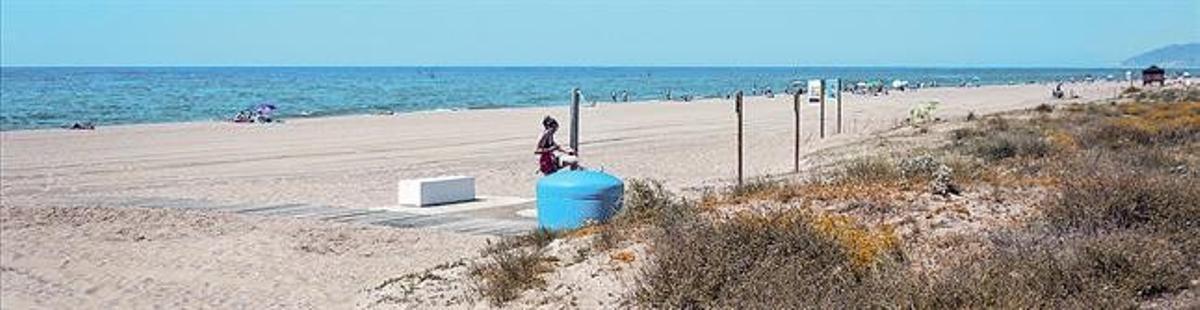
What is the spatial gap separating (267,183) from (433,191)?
4570 mm

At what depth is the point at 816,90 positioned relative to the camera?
77.7 feet

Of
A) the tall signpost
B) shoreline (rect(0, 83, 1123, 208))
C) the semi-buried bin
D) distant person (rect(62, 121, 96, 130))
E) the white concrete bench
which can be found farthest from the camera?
distant person (rect(62, 121, 96, 130))

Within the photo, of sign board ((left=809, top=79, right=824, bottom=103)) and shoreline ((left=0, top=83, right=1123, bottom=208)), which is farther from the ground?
sign board ((left=809, top=79, right=824, bottom=103))

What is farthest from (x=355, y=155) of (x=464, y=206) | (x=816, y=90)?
(x=464, y=206)

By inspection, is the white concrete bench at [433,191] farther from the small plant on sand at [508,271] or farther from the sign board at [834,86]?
the sign board at [834,86]

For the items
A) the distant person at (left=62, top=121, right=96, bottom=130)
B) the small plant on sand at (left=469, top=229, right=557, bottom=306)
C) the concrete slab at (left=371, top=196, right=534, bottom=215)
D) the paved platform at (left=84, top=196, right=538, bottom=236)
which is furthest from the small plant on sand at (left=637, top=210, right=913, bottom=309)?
the distant person at (left=62, top=121, right=96, bottom=130)

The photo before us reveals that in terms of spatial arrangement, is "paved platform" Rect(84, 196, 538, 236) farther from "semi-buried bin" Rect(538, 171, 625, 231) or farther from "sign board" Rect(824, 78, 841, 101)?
"sign board" Rect(824, 78, 841, 101)

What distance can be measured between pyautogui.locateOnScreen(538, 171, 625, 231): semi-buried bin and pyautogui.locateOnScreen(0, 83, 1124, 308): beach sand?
874mm

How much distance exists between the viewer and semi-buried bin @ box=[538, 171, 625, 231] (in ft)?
32.9

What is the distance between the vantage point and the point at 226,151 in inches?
1006

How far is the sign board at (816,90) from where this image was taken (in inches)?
922

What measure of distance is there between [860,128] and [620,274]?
23304 millimetres

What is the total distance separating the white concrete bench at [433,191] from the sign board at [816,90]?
10.4 meters

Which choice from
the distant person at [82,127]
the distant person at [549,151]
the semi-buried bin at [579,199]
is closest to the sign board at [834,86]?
the distant person at [549,151]
